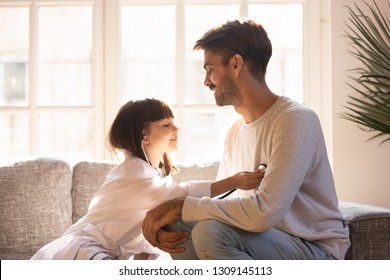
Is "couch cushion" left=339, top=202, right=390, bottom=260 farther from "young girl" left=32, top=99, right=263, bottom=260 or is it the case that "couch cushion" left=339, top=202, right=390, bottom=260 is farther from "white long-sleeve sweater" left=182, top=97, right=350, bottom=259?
"young girl" left=32, top=99, right=263, bottom=260

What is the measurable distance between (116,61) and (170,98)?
12.9 inches

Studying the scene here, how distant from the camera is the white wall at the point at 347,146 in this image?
302 centimetres

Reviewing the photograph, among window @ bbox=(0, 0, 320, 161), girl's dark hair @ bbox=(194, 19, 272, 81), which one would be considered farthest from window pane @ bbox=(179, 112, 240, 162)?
girl's dark hair @ bbox=(194, 19, 272, 81)

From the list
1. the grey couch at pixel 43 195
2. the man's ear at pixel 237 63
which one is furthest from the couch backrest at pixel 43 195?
the man's ear at pixel 237 63

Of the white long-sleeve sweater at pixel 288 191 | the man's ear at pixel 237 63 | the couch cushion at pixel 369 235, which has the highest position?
the man's ear at pixel 237 63

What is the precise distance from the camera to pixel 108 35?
3225mm

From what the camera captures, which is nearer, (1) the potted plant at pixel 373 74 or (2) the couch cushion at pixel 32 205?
(2) the couch cushion at pixel 32 205

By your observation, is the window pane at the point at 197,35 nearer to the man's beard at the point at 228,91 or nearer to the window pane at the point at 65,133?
the window pane at the point at 65,133

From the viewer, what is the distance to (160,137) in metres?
2.30

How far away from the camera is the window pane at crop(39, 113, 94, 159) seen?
10.6 ft

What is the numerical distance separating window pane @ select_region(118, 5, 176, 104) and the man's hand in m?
1.38

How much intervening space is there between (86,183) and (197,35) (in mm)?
1011

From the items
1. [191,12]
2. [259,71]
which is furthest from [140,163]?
[191,12]

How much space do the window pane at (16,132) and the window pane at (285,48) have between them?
125 cm
